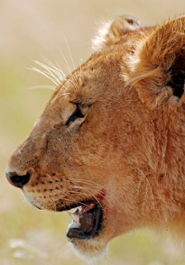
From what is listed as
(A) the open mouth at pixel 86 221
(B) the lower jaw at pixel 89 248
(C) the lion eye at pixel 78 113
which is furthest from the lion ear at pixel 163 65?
(B) the lower jaw at pixel 89 248

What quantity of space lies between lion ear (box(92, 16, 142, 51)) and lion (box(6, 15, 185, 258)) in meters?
0.36

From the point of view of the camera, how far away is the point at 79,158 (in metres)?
3.56

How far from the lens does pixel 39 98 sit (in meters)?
9.70

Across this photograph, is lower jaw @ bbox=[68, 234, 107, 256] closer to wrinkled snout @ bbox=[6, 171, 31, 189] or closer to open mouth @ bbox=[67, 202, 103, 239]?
open mouth @ bbox=[67, 202, 103, 239]

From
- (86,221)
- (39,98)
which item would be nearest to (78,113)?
(86,221)

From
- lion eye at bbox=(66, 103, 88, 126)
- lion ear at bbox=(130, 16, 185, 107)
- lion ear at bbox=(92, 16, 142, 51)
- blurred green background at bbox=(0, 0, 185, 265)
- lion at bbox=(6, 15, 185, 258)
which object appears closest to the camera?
lion ear at bbox=(130, 16, 185, 107)

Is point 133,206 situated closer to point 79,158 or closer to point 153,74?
point 79,158

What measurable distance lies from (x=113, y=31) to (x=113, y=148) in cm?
100

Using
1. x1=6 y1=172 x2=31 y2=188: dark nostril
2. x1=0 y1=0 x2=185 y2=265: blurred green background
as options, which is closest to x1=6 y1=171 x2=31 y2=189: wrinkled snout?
x1=6 y1=172 x2=31 y2=188: dark nostril

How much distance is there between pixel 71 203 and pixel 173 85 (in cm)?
85

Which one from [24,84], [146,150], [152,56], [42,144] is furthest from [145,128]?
[24,84]

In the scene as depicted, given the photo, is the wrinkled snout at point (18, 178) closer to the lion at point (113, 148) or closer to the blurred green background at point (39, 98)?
the lion at point (113, 148)

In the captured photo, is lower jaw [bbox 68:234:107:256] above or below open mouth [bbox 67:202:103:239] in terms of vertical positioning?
below

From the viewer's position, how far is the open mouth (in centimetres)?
368
